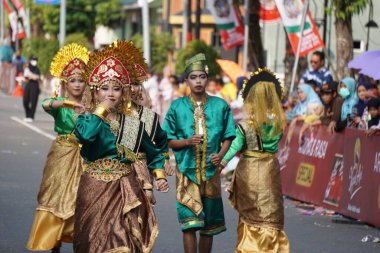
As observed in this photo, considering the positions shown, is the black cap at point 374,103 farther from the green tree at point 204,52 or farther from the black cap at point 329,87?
the green tree at point 204,52

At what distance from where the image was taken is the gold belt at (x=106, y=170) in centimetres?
767

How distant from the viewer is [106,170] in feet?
25.2

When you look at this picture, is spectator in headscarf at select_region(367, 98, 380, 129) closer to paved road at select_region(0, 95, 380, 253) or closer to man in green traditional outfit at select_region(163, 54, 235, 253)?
paved road at select_region(0, 95, 380, 253)

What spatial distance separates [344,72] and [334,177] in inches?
252

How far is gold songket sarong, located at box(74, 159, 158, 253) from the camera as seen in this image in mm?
7594

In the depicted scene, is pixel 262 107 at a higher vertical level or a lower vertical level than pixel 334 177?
higher

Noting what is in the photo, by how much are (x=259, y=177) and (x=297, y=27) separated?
1085 cm

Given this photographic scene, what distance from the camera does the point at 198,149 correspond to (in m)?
9.78

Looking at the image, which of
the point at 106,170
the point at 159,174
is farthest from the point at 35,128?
the point at 106,170

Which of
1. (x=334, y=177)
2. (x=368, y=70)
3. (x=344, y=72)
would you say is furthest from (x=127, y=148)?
(x=344, y=72)

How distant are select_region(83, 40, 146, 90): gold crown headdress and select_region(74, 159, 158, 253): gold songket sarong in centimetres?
53

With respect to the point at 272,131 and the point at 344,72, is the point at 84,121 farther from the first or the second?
the point at 344,72

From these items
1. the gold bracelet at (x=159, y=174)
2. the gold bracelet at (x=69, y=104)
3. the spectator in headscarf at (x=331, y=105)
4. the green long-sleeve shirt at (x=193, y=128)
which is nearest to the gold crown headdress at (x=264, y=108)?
the green long-sleeve shirt at (x=193, y=128)

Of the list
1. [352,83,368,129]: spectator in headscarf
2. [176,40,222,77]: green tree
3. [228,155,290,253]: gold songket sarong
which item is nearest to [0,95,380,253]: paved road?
[228,155,290,253]: gold songket sarong
